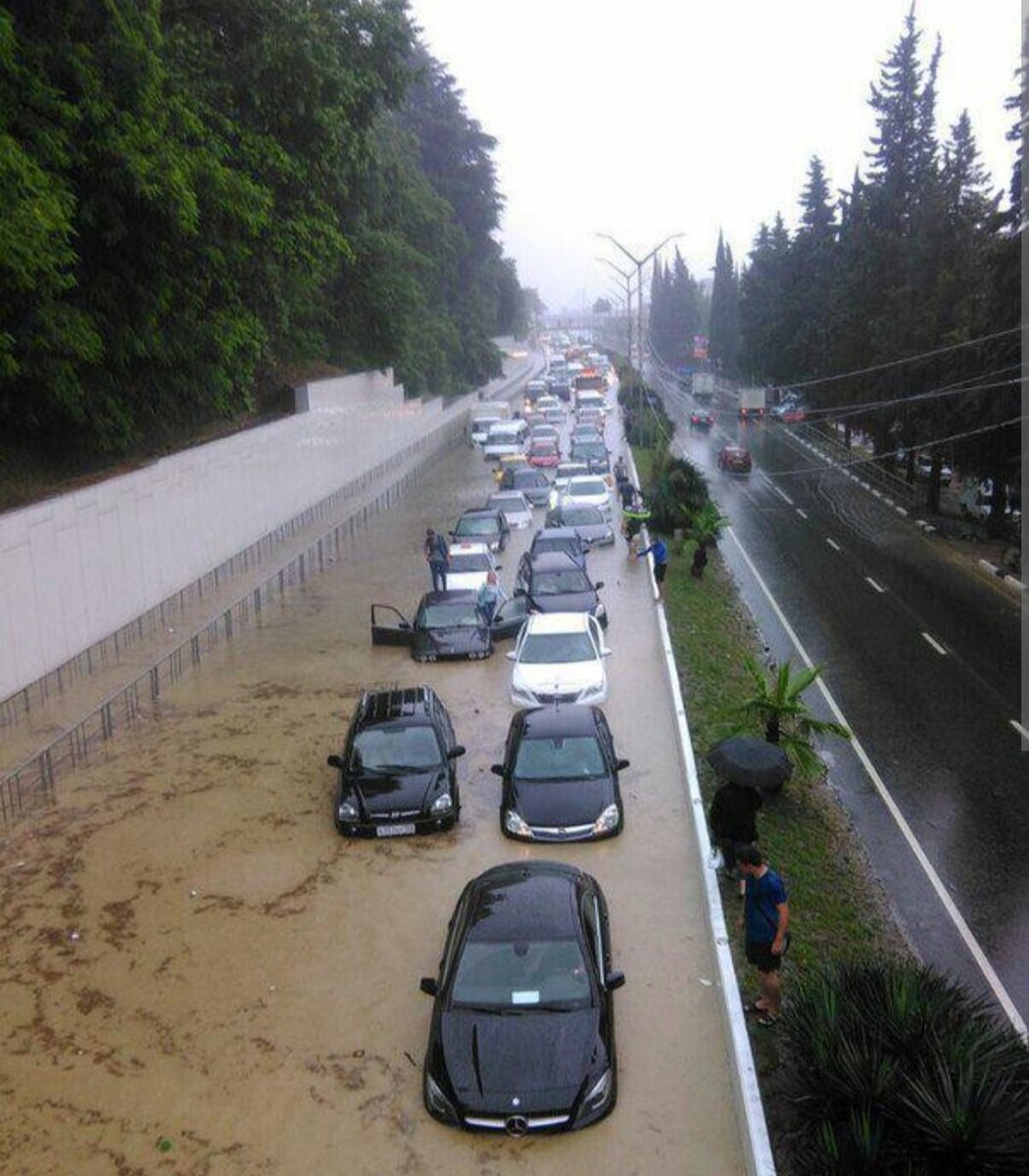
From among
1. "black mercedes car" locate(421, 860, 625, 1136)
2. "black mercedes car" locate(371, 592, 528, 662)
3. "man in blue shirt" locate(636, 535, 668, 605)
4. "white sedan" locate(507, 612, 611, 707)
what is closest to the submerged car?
"man in blue shirt" locate(636, 535, 668, 605)

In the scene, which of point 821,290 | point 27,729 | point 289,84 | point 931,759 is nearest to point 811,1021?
point 931,759

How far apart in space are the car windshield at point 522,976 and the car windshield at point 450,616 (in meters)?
11.5

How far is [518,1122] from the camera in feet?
25.3

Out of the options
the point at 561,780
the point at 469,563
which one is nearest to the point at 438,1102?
the point at 561,780

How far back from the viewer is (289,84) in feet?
80.6

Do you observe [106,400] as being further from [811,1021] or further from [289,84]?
[811,1021]

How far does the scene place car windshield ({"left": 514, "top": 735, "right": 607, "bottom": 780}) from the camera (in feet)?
42.4

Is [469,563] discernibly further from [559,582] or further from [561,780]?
[561,780]

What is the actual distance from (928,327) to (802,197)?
127 ft

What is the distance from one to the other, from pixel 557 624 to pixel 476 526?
12.5m

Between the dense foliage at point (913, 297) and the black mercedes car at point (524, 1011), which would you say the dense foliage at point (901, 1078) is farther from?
the dense foliage at point (913, 297)

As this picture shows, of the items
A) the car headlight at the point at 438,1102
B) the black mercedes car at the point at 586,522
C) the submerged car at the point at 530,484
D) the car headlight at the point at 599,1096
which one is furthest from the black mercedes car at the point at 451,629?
the submerged car at the point at 530,484

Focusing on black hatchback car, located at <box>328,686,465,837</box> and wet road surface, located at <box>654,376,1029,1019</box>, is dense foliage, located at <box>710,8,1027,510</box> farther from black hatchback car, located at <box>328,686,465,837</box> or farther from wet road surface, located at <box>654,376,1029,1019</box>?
black hatchback car, located at <box>328,686,465,837</box>

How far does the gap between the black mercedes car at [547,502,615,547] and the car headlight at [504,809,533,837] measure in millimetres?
17774
